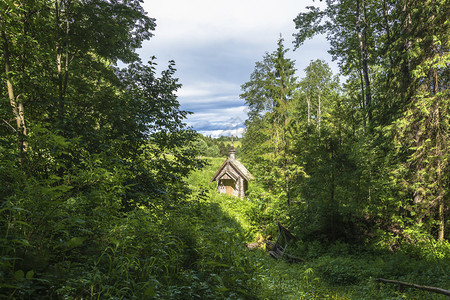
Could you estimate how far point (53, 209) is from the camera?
237 cm

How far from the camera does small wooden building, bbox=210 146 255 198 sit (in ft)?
75.4

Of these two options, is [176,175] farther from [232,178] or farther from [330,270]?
[232,178]

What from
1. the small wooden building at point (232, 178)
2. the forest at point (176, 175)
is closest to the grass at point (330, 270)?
the forest at point (176, 175)

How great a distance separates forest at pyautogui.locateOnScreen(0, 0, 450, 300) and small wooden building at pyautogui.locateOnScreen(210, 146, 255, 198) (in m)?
7.42

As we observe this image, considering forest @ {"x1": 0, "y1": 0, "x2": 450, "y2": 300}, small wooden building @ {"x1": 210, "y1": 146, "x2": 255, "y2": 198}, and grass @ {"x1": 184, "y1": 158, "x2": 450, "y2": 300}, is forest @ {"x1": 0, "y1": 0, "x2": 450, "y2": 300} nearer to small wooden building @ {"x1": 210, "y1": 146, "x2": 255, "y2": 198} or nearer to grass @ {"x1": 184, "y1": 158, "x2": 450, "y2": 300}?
grass @ {"x1": 184, "y1": 158, "x2": 450, "y2": 300}

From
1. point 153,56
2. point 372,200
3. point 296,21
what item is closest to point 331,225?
point 372,200

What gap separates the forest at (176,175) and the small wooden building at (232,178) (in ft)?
24.4

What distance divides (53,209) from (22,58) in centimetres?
600

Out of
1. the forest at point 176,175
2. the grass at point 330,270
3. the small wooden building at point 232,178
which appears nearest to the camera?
A: the forest at point 176,175

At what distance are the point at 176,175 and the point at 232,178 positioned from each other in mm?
16205

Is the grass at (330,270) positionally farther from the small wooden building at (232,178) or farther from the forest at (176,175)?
the small wooden building at (232,178)

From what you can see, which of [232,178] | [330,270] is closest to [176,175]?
[330,270]

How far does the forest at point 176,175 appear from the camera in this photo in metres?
2.64

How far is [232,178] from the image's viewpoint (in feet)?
76.3
